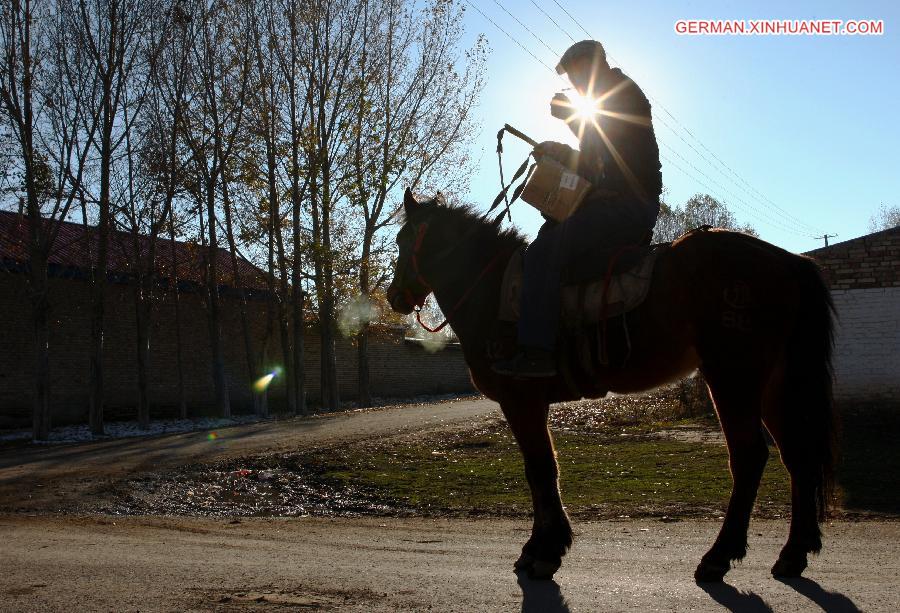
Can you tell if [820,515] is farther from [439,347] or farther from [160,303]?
[439,347]

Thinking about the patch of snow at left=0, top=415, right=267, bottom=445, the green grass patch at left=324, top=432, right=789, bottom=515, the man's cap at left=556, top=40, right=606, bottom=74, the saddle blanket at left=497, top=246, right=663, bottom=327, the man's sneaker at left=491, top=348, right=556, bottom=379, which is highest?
the man's cap at left=556, top=40, right=606, bottom=74

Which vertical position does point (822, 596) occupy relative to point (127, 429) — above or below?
below

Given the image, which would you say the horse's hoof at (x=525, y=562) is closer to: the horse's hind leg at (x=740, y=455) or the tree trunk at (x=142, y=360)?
the horse's hind leg at (x=740, y=455)

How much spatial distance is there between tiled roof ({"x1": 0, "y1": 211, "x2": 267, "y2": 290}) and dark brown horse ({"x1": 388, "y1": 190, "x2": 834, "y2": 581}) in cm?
2031

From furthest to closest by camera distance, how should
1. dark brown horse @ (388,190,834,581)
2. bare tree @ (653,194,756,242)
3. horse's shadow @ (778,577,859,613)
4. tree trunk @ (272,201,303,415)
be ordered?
bare tree @ (653,194,756,242) < tree trunk @ (272,201,303,415) < dark brown horse @ (388,190,834,581) < horse's shadow @ (778,577,859,613)

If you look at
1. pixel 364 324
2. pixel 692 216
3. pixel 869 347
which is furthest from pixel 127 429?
pixel 692 216

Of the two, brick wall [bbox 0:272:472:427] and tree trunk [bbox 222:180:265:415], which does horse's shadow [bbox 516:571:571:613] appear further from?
tree trunk [bbox 222:180:265:415]

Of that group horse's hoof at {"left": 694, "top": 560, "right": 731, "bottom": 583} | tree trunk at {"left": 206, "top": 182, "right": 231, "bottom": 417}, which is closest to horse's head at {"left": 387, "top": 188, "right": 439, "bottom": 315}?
horse's hoof at {"left": 694, "top": 560, "right": 731, "bottom": 583}

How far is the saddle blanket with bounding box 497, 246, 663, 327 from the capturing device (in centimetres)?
479

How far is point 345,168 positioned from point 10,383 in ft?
42.2

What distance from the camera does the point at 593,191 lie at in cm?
521

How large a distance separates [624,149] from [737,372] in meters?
1.67

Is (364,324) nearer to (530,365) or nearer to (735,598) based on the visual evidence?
(530,365)

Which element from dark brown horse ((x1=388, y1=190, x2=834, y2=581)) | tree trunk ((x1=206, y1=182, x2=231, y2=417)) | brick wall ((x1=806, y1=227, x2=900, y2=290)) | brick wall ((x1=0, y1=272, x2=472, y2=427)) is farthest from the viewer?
tree trunk ((x1=206, y1=182, x2=231, y2=417))
